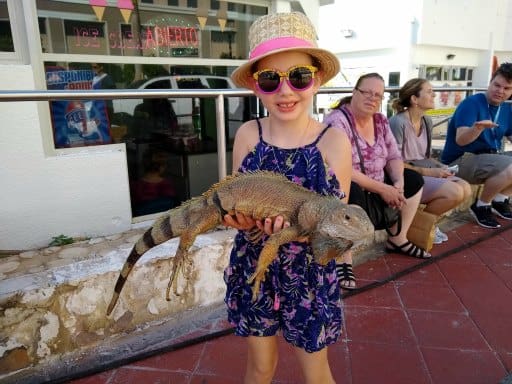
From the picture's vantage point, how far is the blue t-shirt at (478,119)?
16.0 feet

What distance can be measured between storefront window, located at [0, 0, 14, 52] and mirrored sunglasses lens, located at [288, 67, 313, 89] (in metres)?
2.98

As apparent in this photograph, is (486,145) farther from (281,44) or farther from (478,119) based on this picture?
(281,44)

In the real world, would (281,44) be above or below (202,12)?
below

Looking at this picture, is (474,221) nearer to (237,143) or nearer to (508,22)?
(237,143)

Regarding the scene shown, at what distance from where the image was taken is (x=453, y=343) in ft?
9.07

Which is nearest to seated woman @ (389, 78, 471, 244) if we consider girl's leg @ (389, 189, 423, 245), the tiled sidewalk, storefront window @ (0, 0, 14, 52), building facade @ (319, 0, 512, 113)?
girl's leg @ (389, 189, 423, 245)

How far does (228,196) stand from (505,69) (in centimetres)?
442

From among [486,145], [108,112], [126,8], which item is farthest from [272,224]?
[486,145]

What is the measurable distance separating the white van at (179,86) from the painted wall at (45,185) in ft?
2.34

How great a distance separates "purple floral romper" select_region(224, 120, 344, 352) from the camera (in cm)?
176

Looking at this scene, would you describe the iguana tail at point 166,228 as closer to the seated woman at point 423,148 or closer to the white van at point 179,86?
the white van at point 179,86

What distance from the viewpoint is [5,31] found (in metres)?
3.54

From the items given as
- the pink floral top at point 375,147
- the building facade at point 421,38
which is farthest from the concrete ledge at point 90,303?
the building facade at point 421,38

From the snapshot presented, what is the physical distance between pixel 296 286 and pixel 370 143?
7.06 ft
